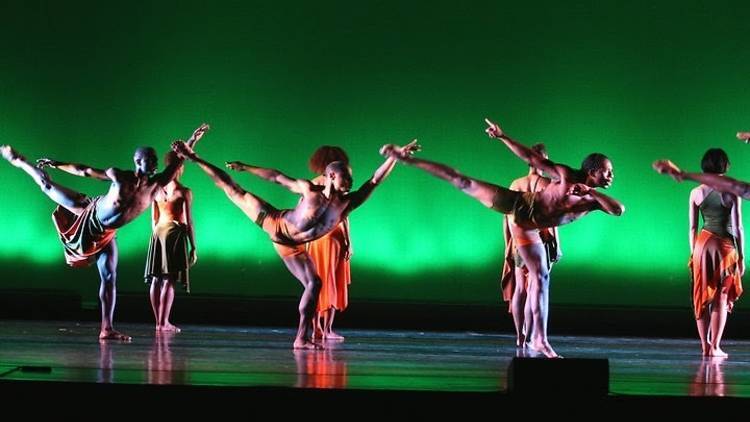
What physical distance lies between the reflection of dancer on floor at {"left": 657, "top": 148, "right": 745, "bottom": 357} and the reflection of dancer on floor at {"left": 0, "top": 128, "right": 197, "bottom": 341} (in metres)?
3.26

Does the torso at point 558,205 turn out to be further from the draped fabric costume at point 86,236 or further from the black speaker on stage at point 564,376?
the draped fabric costume at point 86,236

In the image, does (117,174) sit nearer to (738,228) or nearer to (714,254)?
(714,254)

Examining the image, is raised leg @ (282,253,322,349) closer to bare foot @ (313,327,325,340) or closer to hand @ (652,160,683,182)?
bare foot @ (313,327,325,340)

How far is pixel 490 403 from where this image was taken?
16.6ft

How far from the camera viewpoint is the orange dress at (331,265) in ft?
26.7

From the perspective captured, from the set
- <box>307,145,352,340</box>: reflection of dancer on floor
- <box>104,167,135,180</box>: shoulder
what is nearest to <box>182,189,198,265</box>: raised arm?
<box>307,145,352,340</box>: reflection of dancer on floor

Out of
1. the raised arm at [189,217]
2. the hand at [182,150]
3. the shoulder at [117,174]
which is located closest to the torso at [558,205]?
the hand at [182,150]

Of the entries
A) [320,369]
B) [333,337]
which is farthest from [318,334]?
[320,369]

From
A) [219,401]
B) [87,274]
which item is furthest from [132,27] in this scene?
[219,401]

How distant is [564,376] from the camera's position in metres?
5.00

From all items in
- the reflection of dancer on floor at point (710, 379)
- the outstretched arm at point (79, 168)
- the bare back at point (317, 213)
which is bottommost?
the reflection of dancer on floor at point (710, 379)

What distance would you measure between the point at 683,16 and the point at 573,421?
6.15 m

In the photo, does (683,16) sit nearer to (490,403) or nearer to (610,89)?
(610,89)

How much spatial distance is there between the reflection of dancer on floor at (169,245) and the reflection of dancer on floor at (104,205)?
1.24m
